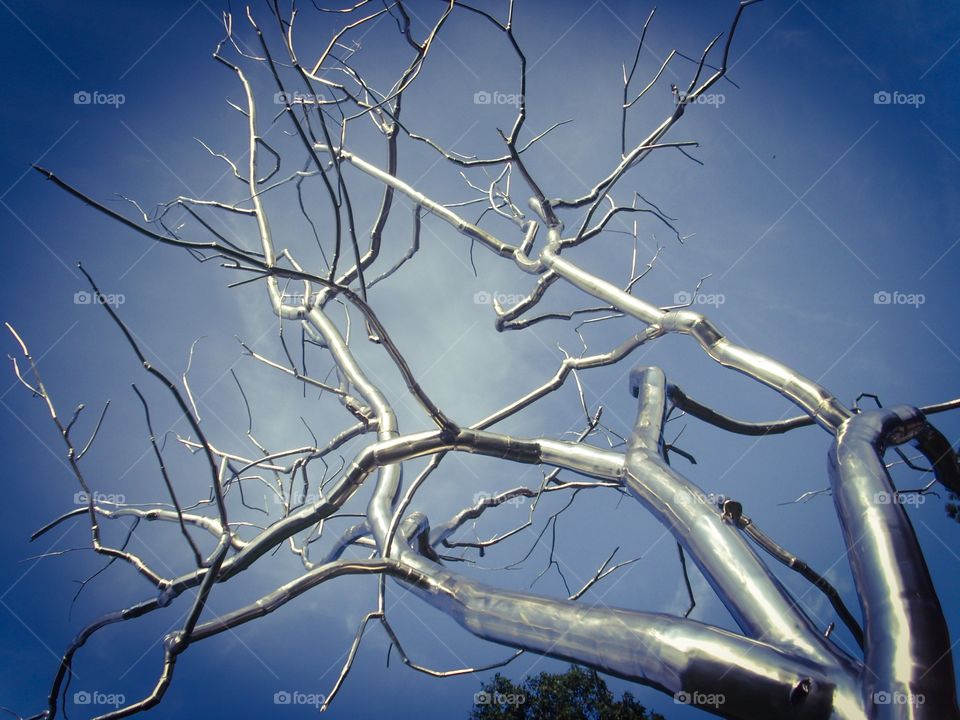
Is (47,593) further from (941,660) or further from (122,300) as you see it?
(941,660)

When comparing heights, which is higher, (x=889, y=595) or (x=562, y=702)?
(x=562, y=702)

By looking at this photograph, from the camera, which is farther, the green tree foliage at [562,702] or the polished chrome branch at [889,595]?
the green tree foliage at [562,702]

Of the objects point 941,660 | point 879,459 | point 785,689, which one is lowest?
point 785,689

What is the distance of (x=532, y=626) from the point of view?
7.47 ft

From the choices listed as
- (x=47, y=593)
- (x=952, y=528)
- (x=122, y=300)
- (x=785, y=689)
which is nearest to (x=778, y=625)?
(x=785, y=689)

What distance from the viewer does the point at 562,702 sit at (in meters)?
12.6

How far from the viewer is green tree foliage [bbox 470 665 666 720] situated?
12.5 meters

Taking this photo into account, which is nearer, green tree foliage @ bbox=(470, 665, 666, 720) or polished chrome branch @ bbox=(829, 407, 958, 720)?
polished chrome branch @ bbox=(829, 407, 958, 720)

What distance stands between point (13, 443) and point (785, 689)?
14.8 m

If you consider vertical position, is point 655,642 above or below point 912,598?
below

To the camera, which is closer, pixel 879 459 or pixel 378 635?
pixel 879 459

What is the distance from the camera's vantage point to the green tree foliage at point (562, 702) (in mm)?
12461

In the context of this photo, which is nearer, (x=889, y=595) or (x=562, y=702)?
(x=889, y=595)

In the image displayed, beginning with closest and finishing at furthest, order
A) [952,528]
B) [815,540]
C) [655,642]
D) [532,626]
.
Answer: [655,642] < [532,626] < [952,528] < [815,540]
